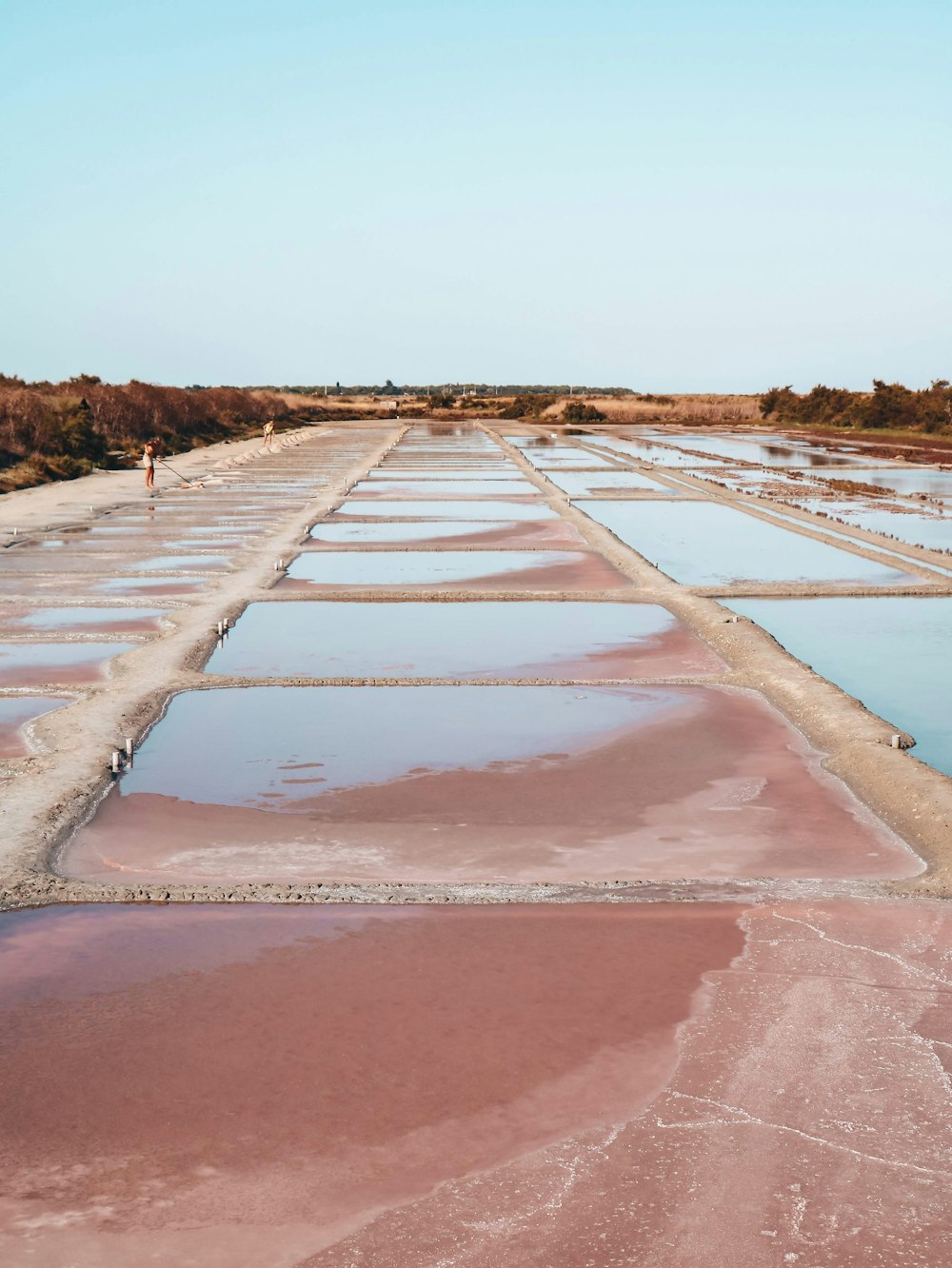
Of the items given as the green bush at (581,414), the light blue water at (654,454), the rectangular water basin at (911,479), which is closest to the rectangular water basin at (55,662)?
the rectangular water basin at (911,479)

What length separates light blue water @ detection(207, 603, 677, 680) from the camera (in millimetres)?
10000

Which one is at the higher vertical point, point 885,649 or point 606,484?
point 606,484

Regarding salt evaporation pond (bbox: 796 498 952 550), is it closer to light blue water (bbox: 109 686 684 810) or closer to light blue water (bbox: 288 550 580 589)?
light blue water (bbox: 288 550 580 589)

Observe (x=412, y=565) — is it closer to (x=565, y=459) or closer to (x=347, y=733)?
(x=347, y=733)

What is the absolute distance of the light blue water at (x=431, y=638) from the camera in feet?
32.8

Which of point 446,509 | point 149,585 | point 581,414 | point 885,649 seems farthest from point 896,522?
point 581,414

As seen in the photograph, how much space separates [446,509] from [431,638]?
36.0 feet

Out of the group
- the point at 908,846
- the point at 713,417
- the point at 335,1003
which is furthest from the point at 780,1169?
the point at 713,417

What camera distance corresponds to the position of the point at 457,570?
1512 centimetres

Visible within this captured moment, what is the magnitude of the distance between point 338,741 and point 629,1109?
4.27 m

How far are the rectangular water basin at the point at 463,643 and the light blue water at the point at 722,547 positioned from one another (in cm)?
280

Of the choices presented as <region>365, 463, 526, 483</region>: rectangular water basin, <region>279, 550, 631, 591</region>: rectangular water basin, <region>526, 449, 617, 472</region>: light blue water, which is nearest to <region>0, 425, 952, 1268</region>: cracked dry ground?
<region>279, 550, 631, 591</region>: rectangular water basin

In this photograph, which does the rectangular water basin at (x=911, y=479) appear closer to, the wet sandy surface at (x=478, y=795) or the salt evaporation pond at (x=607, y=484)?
the salt evaporation pond at (x=607, y=484)

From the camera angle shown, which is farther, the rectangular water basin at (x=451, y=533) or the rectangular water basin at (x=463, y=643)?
the rectangular water basin at (x=451, y=533)
